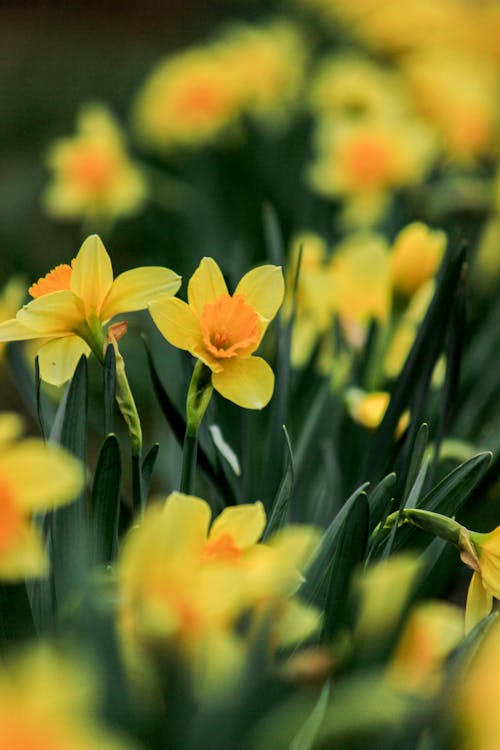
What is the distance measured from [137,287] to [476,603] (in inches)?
12.4

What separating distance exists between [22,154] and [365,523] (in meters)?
2.09

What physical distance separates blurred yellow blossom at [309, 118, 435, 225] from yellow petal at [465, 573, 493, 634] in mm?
1031

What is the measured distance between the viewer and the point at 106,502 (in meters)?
0.65

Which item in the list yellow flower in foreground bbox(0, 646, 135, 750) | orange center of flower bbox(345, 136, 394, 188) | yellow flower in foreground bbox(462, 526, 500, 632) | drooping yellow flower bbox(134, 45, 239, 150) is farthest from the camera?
drooping yellow flower bbox(134, 45, 239, 150)

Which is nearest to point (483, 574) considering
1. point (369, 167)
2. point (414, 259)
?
point (414, 259)

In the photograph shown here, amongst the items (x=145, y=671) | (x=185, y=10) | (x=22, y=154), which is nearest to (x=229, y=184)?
(x=22, y=154)

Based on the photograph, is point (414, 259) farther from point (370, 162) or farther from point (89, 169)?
point (89, 169)

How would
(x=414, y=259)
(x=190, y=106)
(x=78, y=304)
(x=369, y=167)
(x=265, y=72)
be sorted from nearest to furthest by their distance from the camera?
1. (x=78, y=304)
2. (x=414, y=259)
3. (x=369, y=167)
4. (x=190, y=106)
5. (x=265, y=72)

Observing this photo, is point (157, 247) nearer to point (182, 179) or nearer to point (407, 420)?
point (182, 179)

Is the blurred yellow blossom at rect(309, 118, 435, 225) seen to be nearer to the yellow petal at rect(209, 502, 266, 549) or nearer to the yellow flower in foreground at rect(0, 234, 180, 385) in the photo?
the yellow flower in foreground at rect(0, 234, 180, 385)

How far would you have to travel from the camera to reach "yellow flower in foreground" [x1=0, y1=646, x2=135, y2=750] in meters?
0.38

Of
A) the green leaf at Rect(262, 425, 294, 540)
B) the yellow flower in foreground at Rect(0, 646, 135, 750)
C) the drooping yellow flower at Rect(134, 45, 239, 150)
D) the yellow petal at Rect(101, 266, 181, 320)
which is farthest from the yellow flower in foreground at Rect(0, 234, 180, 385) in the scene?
the drooping yellow flower at Rect(134, 45, 239, 150)

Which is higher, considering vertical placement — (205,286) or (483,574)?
(205,286)

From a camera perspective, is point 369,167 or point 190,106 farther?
point 190,106
